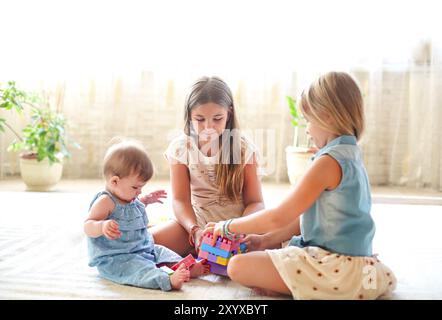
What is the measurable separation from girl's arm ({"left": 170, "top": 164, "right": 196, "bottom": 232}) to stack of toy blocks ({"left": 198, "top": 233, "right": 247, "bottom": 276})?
0.54ft

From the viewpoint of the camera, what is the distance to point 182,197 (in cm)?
159

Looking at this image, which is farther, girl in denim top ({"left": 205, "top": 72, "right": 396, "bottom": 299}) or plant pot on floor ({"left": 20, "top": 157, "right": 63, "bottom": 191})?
plant pot on floor ({"left": 20, "top": 157, "right": 63, "bottom": 191})

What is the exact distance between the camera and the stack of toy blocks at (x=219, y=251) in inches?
51.4

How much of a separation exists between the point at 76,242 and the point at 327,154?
0.87 meters

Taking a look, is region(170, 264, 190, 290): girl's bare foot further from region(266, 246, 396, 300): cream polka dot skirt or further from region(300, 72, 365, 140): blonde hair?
region(300, 72, 365, 140): blonde hair

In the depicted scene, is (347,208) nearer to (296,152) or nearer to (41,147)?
(296,152)

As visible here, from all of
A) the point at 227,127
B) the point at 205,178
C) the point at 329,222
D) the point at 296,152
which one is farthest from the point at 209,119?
the point at 296,152

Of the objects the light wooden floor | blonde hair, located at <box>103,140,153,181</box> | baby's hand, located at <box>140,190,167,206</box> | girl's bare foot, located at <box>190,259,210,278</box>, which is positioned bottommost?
the light wooden floor

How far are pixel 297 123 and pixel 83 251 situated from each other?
1645 mm

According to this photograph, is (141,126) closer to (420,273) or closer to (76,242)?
(76,242)

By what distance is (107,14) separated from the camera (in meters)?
3.04

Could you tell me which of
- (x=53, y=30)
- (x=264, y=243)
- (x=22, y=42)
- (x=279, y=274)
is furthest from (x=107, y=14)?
(x=279, y=274)

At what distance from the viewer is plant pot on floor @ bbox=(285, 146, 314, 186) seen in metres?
2.79

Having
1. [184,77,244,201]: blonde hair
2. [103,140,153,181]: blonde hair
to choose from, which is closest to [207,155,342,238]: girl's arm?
[103,140,153,181]: blonde hair
